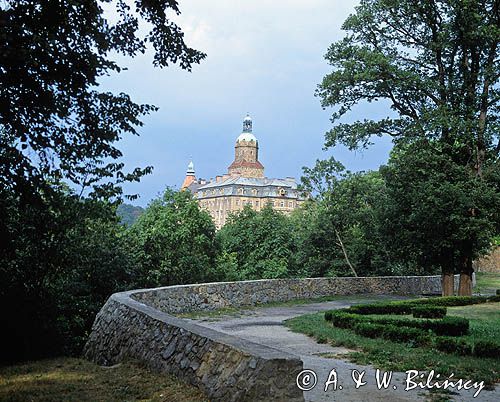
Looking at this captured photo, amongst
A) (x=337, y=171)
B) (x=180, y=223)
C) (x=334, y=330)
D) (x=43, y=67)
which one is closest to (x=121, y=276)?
(x=334, y=330)

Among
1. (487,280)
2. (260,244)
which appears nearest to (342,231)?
(260,244)

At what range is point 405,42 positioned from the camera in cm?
2269

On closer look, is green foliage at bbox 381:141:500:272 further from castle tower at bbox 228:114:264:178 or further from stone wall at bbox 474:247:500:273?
castle tower at bbox 228:114:264:178

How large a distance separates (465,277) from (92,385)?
18371 mm

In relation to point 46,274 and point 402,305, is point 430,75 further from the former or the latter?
point 46,274

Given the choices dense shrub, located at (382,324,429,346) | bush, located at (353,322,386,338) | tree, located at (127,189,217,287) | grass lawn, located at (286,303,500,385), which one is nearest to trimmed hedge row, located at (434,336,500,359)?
grass lawn, located at (286,303,500,385)

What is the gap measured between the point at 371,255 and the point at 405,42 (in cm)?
1722

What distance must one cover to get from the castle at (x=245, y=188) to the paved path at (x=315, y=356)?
121051 mm

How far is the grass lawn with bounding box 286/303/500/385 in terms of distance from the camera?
7.84 metres

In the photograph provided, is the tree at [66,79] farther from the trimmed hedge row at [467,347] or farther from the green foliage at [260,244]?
the green foliage at [260,244]

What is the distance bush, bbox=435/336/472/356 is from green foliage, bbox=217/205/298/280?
106ft

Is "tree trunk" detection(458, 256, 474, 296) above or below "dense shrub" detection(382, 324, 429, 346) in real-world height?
above

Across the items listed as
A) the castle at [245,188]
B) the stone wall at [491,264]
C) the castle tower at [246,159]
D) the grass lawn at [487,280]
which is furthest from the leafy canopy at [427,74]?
the castle tower at [246,159]

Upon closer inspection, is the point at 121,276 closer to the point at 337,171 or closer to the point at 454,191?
the point at 454,191
